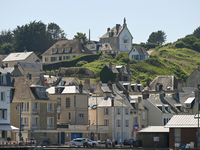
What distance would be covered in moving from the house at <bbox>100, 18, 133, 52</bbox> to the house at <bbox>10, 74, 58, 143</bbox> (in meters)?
89.0

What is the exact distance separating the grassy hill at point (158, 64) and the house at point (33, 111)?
5811cm

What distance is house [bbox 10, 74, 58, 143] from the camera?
7056cm

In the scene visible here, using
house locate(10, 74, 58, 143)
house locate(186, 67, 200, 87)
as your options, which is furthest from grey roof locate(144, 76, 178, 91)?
house locate(10, 74, 58, 143)

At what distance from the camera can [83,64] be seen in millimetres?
142125

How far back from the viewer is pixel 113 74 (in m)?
123

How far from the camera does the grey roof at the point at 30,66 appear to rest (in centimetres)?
12481

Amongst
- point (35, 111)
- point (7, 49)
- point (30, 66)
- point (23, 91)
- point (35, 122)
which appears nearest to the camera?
point (35, 111)

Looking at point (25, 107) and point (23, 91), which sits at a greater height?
point (23, 91)

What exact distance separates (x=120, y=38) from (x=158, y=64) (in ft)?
61.4

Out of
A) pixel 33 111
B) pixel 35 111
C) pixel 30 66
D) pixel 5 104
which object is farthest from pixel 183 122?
pixel 30 66

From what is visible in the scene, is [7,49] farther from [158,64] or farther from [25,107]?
[25,107]

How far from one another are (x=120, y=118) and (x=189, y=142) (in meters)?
21.6

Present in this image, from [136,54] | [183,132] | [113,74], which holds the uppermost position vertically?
[136,54]

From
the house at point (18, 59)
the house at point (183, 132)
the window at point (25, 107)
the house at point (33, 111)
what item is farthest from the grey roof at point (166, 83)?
the window at point (25, 107)
